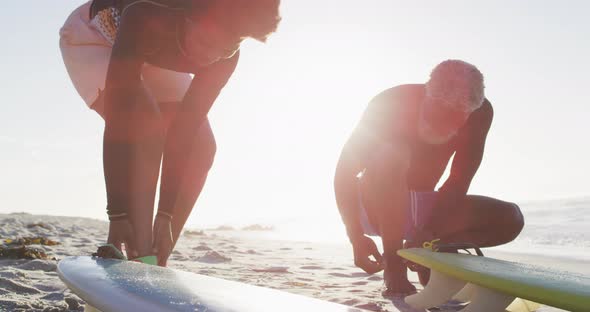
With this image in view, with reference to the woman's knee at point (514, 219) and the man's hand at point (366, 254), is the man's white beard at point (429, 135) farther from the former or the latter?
the man's hand at point (366, 254)

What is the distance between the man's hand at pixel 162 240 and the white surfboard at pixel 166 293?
56 cm

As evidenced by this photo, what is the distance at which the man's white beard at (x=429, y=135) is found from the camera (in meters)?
2.90

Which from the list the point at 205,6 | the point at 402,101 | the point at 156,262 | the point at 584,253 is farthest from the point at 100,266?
the point at 584,253

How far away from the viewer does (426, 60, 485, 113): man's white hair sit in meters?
2.69

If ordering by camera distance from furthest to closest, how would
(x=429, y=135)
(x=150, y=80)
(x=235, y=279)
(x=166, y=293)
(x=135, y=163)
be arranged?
(x=429, y=135) < (x=235, y=279) < (x=150, y=80) < (x=135, y=163) < (x=166, y=293)

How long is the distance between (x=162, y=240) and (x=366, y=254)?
122 cm

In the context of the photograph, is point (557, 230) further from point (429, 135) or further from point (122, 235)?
point (122, 235)

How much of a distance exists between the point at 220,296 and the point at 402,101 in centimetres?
237

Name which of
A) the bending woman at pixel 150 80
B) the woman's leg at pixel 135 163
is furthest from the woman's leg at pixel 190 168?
the woman's leg at pixel 135 163

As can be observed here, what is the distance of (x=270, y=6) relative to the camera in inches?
70.0

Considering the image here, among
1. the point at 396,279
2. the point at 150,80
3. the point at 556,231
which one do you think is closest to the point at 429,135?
the point at 396,279

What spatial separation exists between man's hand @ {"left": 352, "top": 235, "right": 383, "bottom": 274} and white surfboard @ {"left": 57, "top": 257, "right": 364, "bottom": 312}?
155 centimetres

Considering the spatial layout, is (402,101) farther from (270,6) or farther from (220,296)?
(220,296)

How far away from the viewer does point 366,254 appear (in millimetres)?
2711
